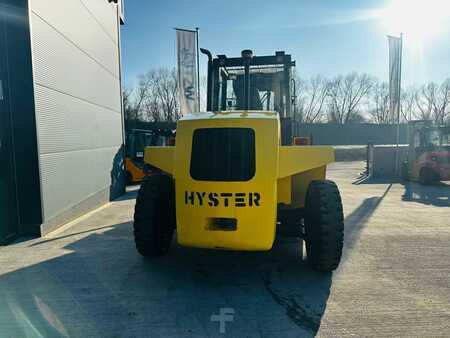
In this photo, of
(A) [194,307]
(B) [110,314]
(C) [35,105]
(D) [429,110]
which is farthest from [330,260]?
(D) [429,110]

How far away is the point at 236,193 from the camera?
3738 mm

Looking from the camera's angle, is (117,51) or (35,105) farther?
(117,51)

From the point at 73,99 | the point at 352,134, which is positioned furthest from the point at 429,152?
the point at 352,134

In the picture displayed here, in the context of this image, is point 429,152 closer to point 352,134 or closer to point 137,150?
point 137,150

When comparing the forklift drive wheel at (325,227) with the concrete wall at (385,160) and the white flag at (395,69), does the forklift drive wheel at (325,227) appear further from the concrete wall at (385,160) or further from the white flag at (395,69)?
the white flag at (395,69)

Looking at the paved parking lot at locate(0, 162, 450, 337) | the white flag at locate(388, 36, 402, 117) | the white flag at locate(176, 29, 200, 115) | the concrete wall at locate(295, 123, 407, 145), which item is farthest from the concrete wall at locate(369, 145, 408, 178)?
the concrete wall at locate(295, 123, 407, 145)

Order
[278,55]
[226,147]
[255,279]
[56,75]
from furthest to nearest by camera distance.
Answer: [56,75], [278,55], [255,279], [226,147]

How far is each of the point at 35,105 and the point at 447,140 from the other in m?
15.1

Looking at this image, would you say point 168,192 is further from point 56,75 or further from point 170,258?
point 56,75

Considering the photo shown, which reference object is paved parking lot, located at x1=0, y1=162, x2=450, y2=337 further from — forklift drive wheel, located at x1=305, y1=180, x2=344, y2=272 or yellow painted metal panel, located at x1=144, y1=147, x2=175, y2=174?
yellow painted metal panel, located at x1=144, y1=147, x2=175, y2=174

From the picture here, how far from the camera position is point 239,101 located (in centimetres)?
586

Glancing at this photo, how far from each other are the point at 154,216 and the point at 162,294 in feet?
3.61

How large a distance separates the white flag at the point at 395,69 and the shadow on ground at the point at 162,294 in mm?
16509

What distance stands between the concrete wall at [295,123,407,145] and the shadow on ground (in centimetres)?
4219
